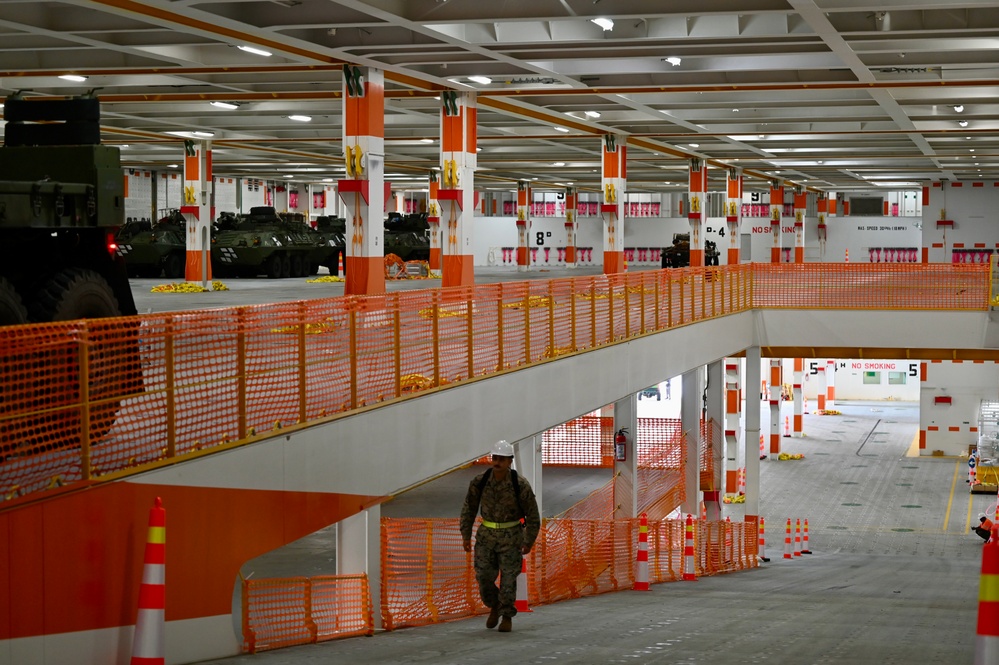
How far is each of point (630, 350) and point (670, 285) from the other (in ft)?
10.6

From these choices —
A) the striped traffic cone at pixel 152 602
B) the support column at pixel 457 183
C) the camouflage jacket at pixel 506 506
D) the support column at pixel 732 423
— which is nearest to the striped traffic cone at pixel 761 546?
the support column at pixel 457 183

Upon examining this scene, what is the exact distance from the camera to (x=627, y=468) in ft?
77.7

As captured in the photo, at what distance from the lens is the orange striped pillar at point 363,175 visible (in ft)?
60.8

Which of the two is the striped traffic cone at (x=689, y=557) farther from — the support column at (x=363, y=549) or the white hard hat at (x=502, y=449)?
the white hard hat at (x=502, y=449)

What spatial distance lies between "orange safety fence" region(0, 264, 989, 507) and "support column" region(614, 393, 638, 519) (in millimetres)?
6112

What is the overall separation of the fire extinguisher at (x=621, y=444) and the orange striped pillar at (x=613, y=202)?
775cm

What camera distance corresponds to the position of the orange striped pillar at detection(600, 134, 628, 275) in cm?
3081

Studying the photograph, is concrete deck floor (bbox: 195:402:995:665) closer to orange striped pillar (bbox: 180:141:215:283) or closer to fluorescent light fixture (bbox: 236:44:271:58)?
fluorescent light fixture (bbox: 236:44:271:58)

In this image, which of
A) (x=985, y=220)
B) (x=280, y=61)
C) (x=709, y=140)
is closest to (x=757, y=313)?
(x=709, y=140)

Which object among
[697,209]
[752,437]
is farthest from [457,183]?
[697,209]

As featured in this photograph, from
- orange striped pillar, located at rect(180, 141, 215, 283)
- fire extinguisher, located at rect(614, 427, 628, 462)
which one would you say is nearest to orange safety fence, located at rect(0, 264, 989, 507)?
fire extinguisher, located at rect(614, 427, 628, 462)

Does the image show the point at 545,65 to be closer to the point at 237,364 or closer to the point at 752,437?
the point at 237,364

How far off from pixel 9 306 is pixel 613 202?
78.7ft

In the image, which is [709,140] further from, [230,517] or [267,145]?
[230,517]
